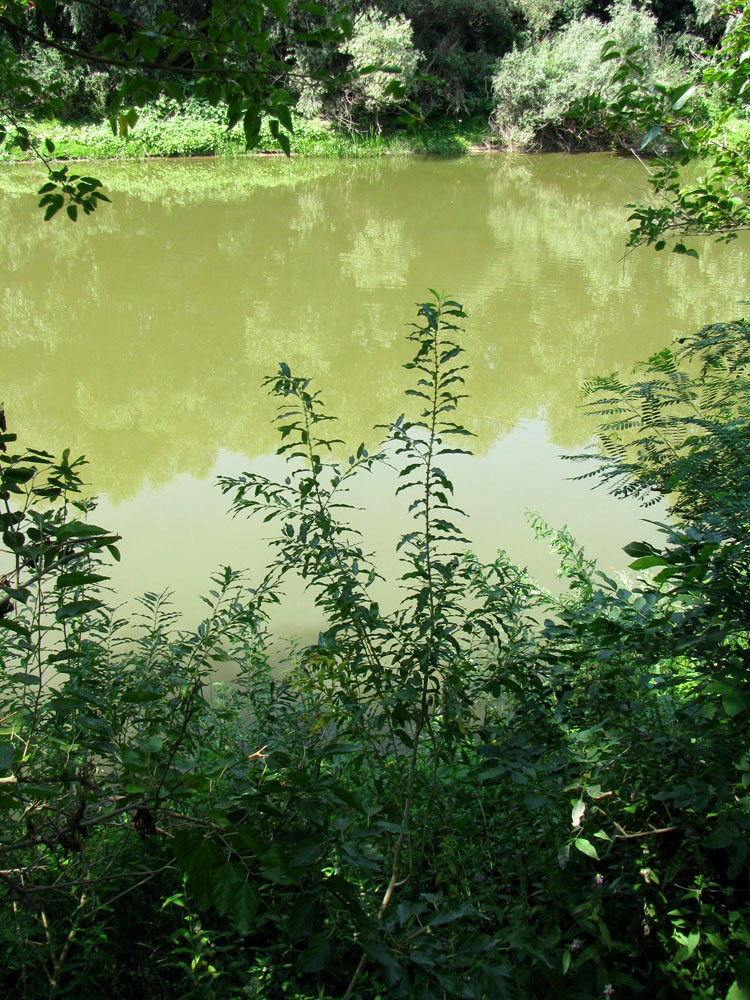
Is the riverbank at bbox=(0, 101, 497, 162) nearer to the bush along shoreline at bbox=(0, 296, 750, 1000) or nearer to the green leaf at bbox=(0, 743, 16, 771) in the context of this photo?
the bush along shoreline at bbox=(0, 296, 750, 1000)

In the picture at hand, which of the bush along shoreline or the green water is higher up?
the green water

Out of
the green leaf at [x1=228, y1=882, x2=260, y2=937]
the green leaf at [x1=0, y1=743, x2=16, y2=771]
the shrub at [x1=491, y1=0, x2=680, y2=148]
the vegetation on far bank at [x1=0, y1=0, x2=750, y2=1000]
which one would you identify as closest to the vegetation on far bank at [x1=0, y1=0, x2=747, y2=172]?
the shrub at [x1=491, y1=0, x2=680, y2=148]

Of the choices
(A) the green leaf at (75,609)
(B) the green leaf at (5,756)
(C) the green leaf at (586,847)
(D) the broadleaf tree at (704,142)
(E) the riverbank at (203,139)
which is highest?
(E) the riverbank at (203,139)

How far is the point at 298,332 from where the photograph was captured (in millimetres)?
6676

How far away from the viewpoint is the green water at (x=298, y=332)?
399 cm

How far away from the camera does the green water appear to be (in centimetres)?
399

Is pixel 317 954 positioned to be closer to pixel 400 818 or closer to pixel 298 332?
pixel 400 818

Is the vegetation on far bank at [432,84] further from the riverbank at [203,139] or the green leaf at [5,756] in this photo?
the green leaf at [5,756]

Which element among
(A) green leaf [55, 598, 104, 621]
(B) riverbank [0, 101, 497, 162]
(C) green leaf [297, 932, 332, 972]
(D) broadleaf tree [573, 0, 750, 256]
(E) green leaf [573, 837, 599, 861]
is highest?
(B) riverbank [0, 101, 497, 162]

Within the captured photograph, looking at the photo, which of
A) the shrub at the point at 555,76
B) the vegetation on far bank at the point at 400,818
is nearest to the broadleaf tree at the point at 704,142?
the vegetation on far bank at the point at 400,818

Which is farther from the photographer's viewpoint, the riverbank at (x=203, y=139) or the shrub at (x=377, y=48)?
the riverbank at (x=203, y=139)

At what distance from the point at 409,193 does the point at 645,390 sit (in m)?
10.9

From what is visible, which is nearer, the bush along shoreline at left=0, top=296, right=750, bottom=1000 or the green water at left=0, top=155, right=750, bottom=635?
the bush along shoreline at left=0, top=296, right=750, bottom=1000

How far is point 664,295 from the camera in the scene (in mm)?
7668
